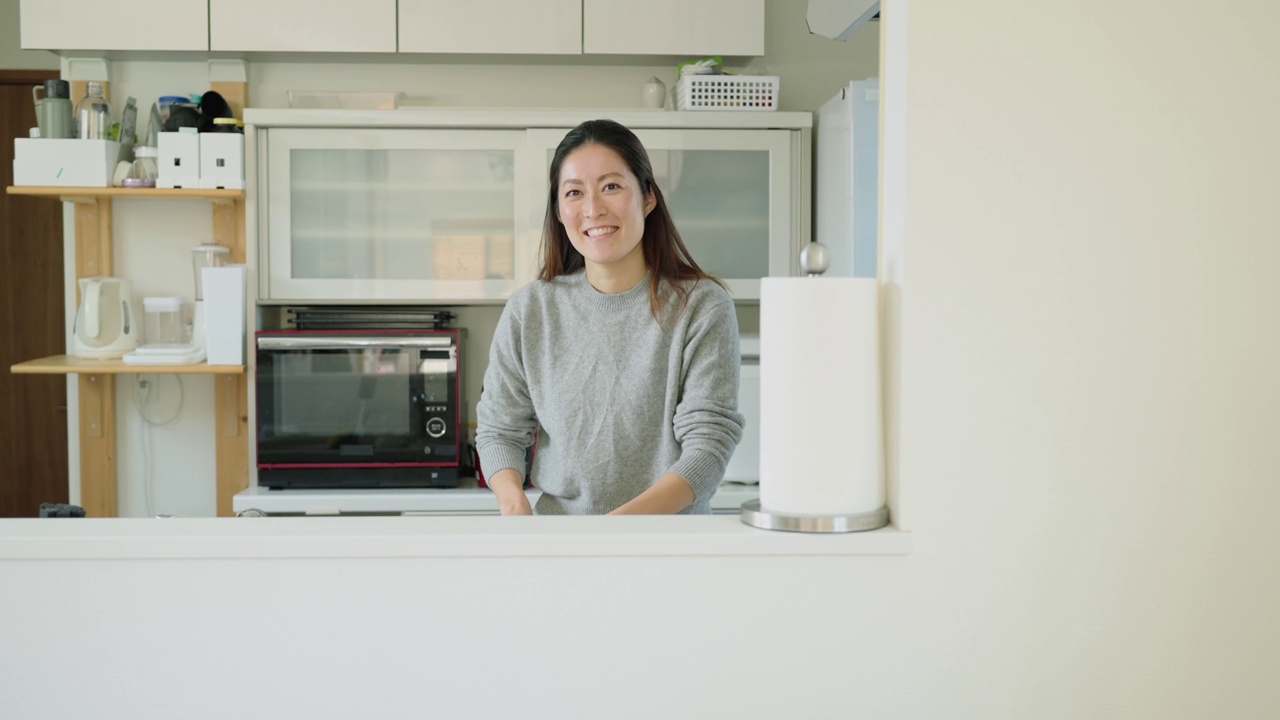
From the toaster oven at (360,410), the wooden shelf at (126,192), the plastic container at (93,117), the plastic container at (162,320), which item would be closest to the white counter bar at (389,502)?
the toaster oven at (360,410)

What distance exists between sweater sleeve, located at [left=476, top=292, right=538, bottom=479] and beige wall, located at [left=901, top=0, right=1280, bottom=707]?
0.73 m

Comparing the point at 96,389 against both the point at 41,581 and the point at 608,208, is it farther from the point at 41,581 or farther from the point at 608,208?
the point at 41,581

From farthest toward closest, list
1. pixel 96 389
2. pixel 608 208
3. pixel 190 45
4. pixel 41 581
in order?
pixel 96 389 → pixel 190 45 → pixel 608 208 → pixel 41 581

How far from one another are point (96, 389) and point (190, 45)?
93cm

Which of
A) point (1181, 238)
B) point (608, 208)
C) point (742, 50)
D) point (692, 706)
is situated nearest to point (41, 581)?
point (692, 706)

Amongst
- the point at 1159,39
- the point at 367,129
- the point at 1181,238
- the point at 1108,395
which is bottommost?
the point at 1108,395

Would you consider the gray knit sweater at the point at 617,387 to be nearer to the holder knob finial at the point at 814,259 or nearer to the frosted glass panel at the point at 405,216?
the holder knob finial at the point at 814,259

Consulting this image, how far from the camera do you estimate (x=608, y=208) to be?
150cm

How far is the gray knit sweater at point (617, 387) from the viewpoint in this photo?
4.75 ft

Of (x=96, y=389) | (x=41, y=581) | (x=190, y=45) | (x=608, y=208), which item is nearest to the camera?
(x=41, y=581)

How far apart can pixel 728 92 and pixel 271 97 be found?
120 cm

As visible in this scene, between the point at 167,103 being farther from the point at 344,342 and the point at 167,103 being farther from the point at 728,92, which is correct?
the point at 728,92

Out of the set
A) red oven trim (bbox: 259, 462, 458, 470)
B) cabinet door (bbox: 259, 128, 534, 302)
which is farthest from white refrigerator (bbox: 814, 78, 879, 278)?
red oven trim (bbox: 259, 462, 458, 470)

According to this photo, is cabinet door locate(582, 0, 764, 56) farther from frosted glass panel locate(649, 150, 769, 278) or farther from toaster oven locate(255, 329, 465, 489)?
toaster oven locate(255, 329, 465, 489)
